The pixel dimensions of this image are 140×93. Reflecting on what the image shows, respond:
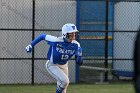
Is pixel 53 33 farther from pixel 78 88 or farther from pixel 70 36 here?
pixel 70 36

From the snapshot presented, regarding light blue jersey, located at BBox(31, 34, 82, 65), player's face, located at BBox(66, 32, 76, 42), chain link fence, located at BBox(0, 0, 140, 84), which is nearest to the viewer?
player's face, located at BBox(66, 32, 76, 42)

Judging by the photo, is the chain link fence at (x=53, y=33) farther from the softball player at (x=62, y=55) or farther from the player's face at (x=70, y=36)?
the player's face at (x=70, y=36)

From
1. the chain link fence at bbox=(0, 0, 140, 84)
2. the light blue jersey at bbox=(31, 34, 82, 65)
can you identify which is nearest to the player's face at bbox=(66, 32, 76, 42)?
the light blue jersey at bbox=(31, 34, 82, 65)

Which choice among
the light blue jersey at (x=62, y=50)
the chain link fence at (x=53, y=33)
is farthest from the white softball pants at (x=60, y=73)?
the chain link fence at (x=53, y=33)

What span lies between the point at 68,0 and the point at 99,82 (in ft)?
9.07

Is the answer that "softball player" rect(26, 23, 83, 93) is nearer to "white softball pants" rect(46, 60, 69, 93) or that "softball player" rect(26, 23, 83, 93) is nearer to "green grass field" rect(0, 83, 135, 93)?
"white softball pants" rect(46, 60, 69, 93)

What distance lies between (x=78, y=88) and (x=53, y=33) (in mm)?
2284

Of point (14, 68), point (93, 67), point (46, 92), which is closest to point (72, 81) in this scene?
point (93, 67)

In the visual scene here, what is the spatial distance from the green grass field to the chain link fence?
74 centimetres

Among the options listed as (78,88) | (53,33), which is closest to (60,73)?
(78,88)

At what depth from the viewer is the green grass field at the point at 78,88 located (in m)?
12.9

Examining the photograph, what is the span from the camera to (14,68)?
14805mm

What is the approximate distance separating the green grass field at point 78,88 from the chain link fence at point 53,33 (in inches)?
29.0

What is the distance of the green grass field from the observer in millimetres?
12922
